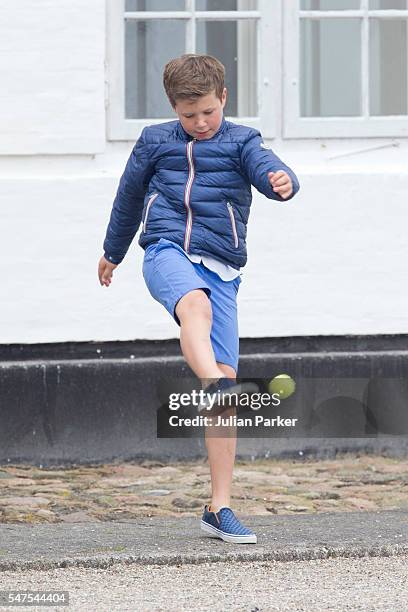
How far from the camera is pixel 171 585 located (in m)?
4.51

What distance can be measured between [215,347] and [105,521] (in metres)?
1.16

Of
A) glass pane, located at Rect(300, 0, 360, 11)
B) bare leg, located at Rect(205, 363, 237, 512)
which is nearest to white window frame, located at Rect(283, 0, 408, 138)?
glass pane, located at Rect(300, 0, 360, 11)

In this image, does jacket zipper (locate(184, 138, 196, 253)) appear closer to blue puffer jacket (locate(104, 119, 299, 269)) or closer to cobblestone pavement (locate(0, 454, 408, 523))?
blue puffer jacket (locate(104, 119, 299, 269))

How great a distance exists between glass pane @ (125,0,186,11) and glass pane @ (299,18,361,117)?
2.08ft

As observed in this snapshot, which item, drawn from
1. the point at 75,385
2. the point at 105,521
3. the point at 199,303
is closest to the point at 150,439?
the point at 75,385

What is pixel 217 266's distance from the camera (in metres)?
4.99

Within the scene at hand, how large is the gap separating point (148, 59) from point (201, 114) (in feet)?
8.66

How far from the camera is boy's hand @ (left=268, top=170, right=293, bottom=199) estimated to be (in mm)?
4688

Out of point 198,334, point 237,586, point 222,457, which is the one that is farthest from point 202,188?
point 237,586

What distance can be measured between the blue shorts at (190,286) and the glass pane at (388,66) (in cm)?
274

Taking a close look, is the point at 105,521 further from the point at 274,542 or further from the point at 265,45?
the point at 265,45

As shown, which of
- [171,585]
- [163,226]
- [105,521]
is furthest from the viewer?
[105,521]

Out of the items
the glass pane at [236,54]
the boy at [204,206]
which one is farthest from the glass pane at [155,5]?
the boy at [204,206]

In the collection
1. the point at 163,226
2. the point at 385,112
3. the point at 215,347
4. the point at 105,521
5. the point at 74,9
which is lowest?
the point at 105,521
